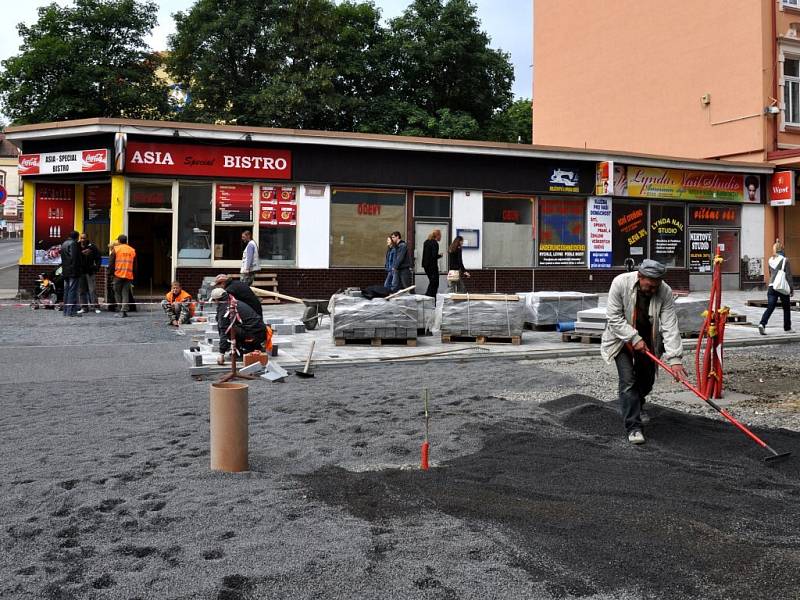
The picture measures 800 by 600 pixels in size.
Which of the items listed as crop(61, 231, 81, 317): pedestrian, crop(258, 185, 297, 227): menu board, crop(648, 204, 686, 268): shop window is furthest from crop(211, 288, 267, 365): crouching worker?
crop(648, 204, 686, 268): shop window

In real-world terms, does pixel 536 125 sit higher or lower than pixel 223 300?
higher

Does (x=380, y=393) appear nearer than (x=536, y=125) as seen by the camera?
Yes

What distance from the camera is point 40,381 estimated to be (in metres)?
9.39

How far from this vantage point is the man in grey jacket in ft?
21.6

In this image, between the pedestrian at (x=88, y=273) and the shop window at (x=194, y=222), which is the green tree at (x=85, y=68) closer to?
the shop window at (x=194, y=222)

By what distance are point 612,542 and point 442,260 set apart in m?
18.0

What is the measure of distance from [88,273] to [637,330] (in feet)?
46.6

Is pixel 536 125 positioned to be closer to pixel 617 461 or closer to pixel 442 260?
pixel 442 260

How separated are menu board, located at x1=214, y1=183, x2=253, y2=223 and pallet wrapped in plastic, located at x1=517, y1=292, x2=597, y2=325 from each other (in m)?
8.71

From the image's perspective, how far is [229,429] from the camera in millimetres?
5523

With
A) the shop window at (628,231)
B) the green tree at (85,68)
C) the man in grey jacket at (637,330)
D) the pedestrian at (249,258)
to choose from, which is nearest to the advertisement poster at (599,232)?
the shop window at (628,231)

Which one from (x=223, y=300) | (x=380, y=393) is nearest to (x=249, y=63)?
(x=223, y=300)

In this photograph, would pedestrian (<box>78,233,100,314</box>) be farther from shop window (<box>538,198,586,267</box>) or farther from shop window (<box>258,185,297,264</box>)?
shop window (<box>538,198,586,267</box>)

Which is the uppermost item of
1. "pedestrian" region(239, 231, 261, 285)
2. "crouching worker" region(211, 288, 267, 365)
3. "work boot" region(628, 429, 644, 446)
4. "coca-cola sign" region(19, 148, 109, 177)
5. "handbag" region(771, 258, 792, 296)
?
"coca-cola sign" region(19, 148, 109, 177)
